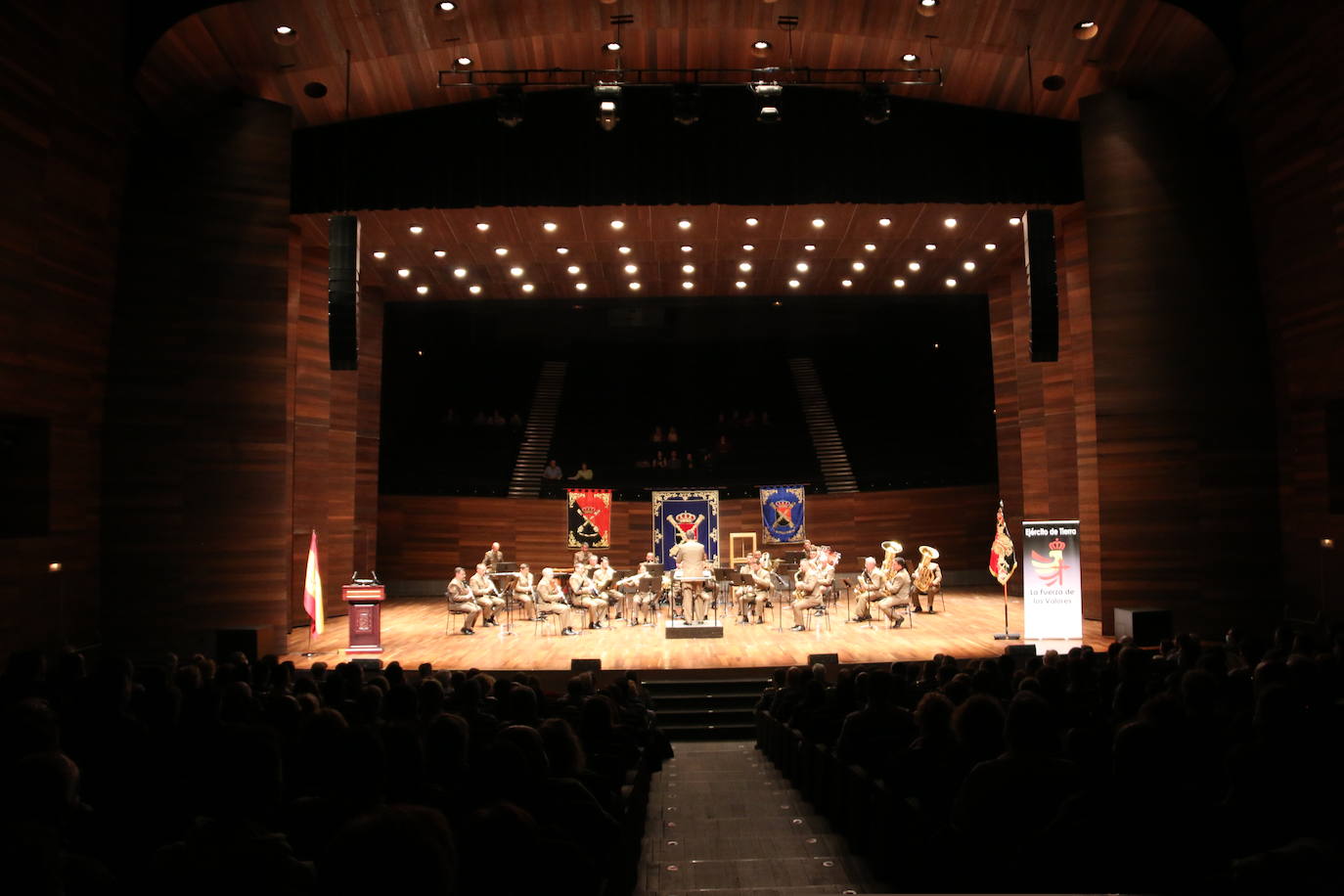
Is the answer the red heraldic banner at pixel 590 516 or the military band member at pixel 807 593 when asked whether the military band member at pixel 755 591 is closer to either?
the military band member at pixel 807 593

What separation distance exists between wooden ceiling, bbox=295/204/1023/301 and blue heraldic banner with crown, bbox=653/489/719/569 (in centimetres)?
432

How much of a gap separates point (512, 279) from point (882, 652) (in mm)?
10715

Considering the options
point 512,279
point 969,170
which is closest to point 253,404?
point 512,279

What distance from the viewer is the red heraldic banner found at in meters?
19.4

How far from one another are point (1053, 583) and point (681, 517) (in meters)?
8.40

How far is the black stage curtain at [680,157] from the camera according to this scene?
13.9m

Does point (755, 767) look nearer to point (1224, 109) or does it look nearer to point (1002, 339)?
point (1224, 109)

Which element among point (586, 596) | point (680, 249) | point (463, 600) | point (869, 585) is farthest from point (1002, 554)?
point (463, 600)

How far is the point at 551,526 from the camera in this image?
21.5 metres

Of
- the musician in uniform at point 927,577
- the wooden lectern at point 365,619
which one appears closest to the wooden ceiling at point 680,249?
the musician in uniform at point 927,577


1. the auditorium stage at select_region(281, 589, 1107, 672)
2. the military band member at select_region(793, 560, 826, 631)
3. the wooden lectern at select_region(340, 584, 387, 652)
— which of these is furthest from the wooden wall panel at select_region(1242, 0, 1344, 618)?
the wooden lectern at select_region(340, 584, 387, 652)

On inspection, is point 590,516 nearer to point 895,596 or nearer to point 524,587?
point 524,587

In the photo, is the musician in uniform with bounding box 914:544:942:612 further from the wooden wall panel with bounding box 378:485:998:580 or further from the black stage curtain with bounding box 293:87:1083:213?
the black stage curtain with bounding box 293:87:1083:213

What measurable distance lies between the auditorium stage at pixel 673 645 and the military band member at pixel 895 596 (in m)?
0.25
